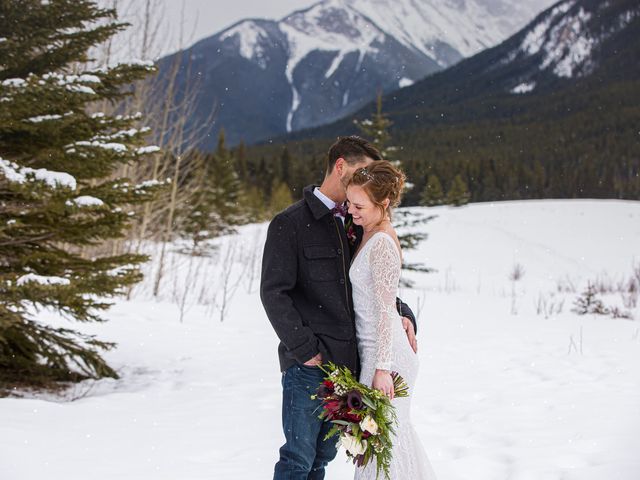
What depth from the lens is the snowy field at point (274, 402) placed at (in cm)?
379

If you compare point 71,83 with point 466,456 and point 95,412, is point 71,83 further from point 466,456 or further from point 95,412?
point 466,456

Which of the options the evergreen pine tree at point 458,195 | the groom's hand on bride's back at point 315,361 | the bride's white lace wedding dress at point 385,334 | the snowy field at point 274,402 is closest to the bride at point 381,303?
the bride's white lace wedding dress at point 385,334

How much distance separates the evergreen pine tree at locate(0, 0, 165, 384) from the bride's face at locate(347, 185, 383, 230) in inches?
107

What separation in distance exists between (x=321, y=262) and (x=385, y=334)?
452 millimetres

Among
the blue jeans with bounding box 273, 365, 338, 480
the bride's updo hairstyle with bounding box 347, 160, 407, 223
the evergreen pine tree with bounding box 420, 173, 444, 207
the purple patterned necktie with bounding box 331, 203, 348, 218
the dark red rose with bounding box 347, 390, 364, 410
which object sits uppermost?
the evergreen pine tree with bounding box 420, 173, 444, 207

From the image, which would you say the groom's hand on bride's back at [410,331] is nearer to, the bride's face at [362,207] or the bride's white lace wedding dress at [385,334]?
the bride's white lace wedding dress at [385,334]

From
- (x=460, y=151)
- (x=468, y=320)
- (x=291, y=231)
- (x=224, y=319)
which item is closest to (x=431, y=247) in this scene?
(x=468, y=320)

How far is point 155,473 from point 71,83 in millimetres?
3159

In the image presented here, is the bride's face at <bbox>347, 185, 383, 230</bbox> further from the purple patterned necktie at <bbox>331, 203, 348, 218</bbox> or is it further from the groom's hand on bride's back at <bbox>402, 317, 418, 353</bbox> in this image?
the groom's hand on bride's back at <bbox>402, 317, 418, 353</bbox>

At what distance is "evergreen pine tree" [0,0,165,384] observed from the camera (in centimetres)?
448

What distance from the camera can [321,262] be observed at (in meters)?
2.66

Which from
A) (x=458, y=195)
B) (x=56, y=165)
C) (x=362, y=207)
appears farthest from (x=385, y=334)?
(x=458, y=195)

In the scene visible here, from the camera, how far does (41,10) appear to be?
5.14 m

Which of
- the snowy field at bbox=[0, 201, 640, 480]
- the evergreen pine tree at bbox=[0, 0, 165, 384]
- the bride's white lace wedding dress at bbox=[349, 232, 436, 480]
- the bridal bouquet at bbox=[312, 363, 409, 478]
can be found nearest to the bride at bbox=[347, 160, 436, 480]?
the bride's white lace wedding dress at bbox=[349, 232, 436, 480]
